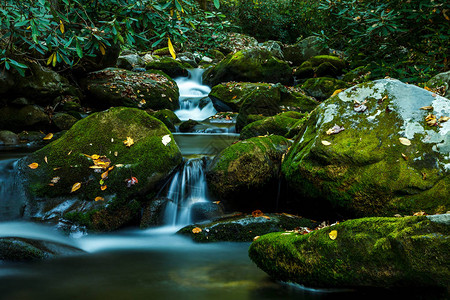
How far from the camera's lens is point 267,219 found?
450 centimetres

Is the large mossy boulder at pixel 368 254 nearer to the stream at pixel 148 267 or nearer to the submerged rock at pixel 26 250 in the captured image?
the stream at pixel 148 267

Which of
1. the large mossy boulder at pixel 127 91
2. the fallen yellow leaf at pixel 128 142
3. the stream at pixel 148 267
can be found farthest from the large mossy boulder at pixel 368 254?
the large mossy boulder at pixel 127 91

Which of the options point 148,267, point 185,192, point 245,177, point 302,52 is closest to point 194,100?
point 185,192

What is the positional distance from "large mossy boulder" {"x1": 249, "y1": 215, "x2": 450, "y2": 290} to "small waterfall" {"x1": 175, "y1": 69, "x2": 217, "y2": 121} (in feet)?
31.7

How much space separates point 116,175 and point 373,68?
20.4 feet

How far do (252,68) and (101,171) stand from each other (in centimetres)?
1036

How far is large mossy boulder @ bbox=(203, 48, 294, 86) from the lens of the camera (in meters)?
14.0

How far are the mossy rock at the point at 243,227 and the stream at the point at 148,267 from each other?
12cm

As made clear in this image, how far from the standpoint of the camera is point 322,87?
1316 cm

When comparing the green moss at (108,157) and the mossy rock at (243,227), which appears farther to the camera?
the green moss at (108,157)

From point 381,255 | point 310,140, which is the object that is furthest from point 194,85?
point 381,255

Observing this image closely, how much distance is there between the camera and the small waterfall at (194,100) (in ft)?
40.5

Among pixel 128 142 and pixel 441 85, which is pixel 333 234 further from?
pixel 441 85

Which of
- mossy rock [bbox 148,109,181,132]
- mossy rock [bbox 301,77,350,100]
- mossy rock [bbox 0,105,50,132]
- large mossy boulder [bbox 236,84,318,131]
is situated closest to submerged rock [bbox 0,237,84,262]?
large mossy boulder [bbox 236,84,318,131]
